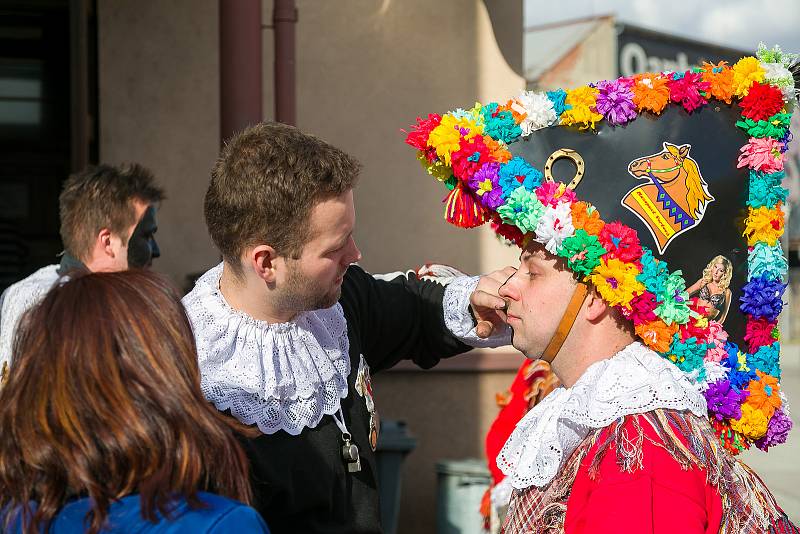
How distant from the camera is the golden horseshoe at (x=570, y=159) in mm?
2318

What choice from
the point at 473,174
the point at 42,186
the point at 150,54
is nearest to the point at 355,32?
the point at 150,54

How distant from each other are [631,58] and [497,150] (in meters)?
17.6

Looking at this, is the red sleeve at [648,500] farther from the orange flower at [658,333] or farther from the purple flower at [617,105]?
the purple flower at [617,105]

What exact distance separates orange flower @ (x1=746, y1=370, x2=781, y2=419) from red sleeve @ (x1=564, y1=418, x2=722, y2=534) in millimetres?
461

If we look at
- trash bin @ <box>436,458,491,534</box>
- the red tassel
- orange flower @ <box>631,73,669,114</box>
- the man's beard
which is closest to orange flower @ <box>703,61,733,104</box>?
orange flower @ <box>631,73,669,114</box>

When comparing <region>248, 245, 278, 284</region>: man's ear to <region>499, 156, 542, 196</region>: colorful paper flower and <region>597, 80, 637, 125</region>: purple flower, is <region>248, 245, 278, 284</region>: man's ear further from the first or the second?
<region>597, 80, 637, 125</region>: purple flower

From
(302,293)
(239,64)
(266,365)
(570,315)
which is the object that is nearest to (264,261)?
(302,293)

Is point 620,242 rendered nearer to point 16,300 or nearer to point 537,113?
point 537,113

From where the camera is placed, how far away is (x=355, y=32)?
579cm

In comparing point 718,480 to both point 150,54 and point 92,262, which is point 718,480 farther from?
point 150,54

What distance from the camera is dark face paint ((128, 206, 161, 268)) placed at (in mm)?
4012

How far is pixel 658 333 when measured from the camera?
2.22 meters

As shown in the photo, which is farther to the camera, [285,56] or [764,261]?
[285,56]

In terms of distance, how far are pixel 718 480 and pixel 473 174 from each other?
88cm
